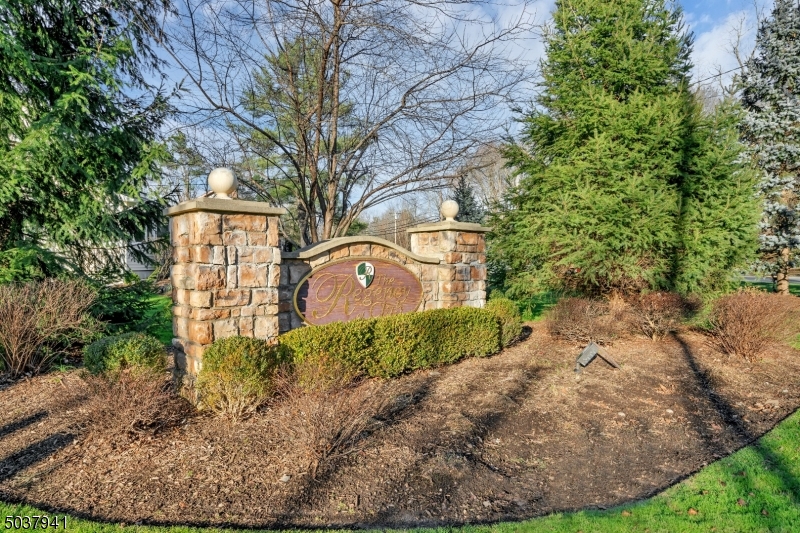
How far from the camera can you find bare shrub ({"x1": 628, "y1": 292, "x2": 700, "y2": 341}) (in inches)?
281

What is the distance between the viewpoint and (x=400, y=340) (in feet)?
18.3

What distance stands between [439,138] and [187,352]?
6.23m

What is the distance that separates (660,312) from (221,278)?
21.2ft

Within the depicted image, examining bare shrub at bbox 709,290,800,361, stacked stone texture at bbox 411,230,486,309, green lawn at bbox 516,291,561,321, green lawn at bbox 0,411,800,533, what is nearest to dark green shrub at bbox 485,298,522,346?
stacked stone texture at bbox 411,230,486,309

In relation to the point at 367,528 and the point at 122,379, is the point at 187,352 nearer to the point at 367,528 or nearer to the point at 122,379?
the point at 122,379

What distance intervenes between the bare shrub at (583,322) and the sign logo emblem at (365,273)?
10.6 ft

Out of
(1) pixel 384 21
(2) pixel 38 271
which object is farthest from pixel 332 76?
(2) pixel 38 271

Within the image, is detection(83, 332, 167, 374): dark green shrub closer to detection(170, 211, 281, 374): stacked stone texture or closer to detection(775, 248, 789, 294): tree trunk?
detection(170, 211, 281, 374): stacked stone texture

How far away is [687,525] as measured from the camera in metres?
2.55

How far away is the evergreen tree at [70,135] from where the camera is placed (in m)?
5.86

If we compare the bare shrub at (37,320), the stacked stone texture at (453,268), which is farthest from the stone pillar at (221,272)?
the stacked stone texture at (453,268)

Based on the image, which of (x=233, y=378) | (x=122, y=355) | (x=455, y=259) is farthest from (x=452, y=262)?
(x=122, y=355)

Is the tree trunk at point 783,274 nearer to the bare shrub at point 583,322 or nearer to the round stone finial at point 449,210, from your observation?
the bare shrub at point 583,322

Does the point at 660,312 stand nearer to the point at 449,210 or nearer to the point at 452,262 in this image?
the point at 452,262
